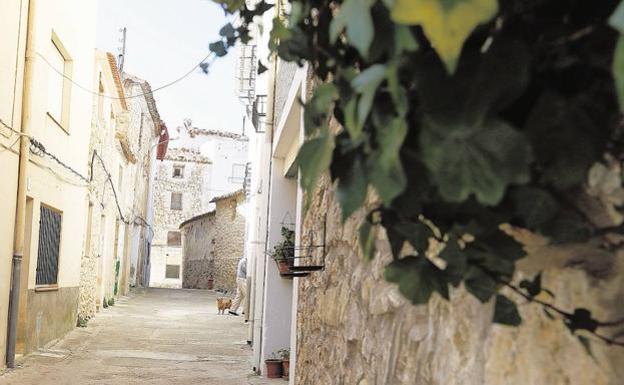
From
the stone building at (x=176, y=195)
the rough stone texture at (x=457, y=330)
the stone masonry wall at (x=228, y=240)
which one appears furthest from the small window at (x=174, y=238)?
the rough stone texture at (x=457, y=330)

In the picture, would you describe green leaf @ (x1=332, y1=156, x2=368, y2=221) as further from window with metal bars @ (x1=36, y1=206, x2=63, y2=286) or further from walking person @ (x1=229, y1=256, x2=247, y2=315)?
walking person @ (x1=229, y1=256, x2=247, y2=315)

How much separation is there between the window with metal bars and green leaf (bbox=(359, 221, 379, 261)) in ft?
26.8

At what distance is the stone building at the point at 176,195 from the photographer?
1575 inches

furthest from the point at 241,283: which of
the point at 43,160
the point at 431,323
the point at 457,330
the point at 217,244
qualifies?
the point at 217,244

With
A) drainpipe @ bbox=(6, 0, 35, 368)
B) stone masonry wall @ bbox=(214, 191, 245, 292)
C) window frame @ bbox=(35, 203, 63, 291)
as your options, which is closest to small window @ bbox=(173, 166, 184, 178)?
stone masonry wall @ bbox=(214, 191, 245, 292)

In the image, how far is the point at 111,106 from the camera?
15023 millimetres

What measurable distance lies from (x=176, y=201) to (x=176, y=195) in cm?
40

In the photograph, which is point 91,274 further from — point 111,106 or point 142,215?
point 142,215

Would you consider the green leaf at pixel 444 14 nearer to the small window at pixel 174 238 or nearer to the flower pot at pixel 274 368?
the flower pot at pixel 274 368

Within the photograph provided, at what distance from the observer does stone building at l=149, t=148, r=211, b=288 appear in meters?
40.0

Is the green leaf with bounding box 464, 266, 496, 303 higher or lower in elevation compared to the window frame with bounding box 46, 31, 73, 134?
lower

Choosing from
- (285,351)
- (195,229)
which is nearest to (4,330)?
(285,351)

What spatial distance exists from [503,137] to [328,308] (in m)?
2.58

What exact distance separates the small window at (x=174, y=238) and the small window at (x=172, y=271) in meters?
1.63
